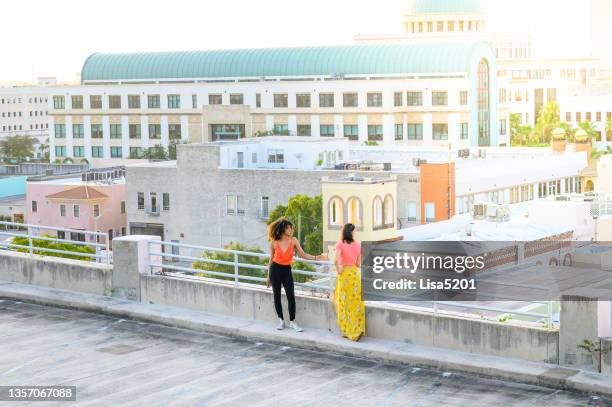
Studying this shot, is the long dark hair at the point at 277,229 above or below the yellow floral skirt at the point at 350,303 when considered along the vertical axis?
above

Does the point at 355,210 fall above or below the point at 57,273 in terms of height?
below

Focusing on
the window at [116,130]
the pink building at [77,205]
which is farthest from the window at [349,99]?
the pink building at [77,205]

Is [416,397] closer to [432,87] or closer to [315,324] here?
[315,324]

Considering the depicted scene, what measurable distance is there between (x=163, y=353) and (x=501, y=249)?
3725cm

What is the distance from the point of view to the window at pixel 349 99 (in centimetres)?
13312

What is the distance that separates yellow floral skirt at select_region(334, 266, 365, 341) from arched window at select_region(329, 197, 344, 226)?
6098cm

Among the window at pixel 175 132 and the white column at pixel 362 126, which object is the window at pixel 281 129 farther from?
the window at pixel 175 132

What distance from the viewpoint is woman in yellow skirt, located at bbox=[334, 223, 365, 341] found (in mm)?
17078

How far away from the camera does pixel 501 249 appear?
53.2 m

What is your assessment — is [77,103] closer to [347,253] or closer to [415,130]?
[415,130]

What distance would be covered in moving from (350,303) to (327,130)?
11735 cm

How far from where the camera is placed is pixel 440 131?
128 m

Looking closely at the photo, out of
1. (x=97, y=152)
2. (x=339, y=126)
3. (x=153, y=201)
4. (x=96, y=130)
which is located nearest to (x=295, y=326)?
(x=153, y=201)

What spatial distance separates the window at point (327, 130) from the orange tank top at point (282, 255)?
381 ft
